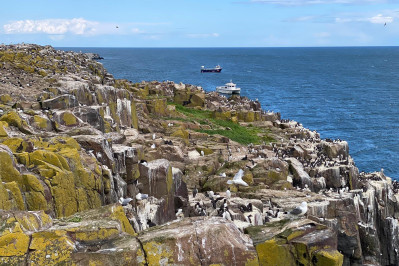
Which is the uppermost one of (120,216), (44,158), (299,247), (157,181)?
(44,158)

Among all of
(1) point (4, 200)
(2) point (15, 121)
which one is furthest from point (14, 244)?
(2) point (15, 121)

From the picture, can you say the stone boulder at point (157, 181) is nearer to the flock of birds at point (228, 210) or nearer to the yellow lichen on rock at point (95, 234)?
the flock of birds at point (228, 210)

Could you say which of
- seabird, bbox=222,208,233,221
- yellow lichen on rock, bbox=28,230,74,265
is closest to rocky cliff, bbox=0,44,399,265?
yellow lichen on rock, bbox=28,230,74,265

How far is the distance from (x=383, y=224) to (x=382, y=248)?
1719mm

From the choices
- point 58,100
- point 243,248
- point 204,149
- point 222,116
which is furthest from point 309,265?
point 222,116

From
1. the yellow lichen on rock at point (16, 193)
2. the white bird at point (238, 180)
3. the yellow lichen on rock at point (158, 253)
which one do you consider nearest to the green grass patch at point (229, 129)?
the white bird at point (238, 180)

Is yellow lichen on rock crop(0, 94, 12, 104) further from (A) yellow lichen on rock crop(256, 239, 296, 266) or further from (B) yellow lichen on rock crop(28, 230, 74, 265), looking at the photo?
(A) yellow lichen on rock crop(256, 239, 296, 266)

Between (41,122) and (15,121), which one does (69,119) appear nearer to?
(41,122)

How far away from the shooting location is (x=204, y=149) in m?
36.4

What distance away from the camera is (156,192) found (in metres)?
23.1

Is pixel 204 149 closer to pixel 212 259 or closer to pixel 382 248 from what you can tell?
pixel 382 248

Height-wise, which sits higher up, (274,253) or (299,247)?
(299,247)

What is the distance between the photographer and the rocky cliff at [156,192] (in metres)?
11.3

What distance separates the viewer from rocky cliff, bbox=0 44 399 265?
11328mm
